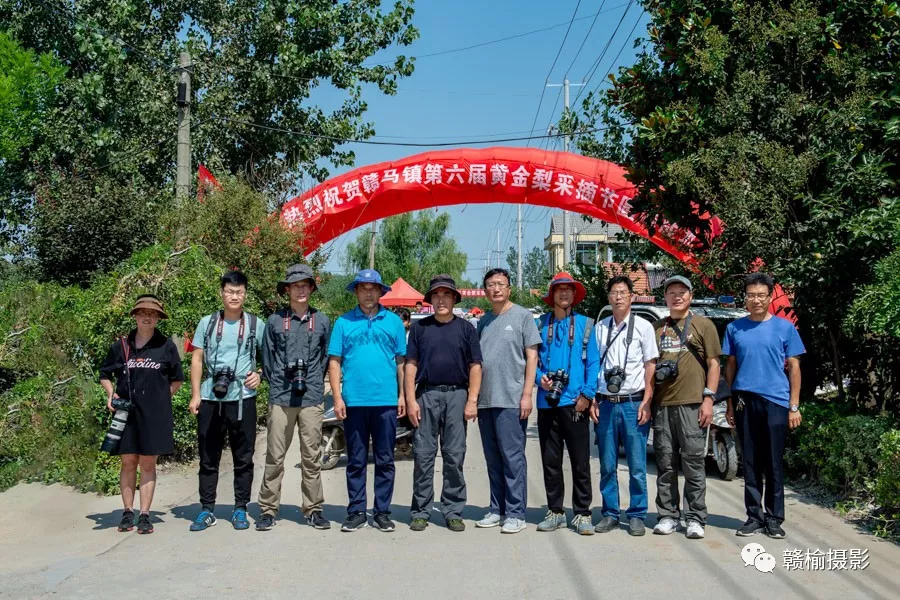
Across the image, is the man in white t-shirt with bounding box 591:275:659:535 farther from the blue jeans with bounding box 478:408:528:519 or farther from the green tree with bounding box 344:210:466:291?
the green tree with bounding box 344:210:466:291

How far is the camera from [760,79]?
9.27 metres

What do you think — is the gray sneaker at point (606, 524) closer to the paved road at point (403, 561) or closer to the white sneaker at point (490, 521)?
the paved road at point (403, 561)

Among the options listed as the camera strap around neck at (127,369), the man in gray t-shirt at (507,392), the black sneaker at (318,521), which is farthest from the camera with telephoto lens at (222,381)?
the man in gray t-shirt at (507,392)

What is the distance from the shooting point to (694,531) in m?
6.50

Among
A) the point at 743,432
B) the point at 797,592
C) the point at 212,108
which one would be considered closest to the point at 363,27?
the point at 212,108

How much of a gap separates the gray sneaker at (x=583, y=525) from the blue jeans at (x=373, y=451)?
1.45 metres

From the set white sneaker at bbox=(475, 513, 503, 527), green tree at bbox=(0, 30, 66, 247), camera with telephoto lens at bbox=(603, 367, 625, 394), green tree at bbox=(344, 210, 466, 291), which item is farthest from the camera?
green tree at bbox=(344, 210, 466, 291)

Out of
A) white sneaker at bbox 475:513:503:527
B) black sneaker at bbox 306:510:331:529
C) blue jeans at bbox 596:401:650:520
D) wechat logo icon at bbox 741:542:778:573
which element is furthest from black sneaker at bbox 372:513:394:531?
wechat logo icon at bbox 741:542:778:573

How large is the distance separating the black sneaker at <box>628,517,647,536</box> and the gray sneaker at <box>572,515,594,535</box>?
11.3 inches

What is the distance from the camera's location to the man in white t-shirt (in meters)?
6.71

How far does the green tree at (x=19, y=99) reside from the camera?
19.0 metres

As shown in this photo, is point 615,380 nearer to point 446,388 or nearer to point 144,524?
point 446,388

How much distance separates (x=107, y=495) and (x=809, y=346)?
293 inches

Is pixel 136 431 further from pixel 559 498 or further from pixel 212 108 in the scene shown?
pixel 212 108
